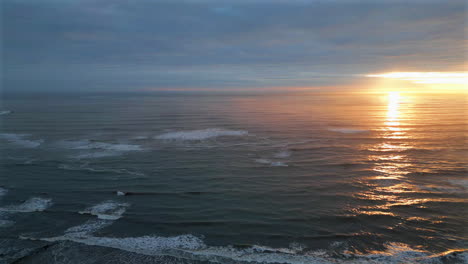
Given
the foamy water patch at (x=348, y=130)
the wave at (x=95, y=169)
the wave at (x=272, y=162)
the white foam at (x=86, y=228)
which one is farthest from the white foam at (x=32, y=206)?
the foamy water patch at (x=348, y=130)

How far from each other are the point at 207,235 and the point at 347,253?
500 cm

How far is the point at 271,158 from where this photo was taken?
23.4 metres

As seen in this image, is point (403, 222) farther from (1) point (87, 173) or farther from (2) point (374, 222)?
(1) point (87, 173)

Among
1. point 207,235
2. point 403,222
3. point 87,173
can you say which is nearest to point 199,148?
point 87,173

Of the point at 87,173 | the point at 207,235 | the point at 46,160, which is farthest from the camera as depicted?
the point at 46,160

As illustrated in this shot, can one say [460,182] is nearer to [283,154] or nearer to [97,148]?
[283,154]

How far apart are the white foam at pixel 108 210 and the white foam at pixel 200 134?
54.3ft

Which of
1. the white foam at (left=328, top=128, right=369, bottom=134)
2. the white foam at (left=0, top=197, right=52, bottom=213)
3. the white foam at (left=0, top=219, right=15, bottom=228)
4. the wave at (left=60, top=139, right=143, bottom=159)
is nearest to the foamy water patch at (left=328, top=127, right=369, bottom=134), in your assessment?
the white foam at (left=328, top=128, right=369, bottom=134)

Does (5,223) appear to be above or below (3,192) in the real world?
below

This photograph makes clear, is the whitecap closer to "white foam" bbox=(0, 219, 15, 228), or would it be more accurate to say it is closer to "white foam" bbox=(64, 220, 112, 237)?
"white foam" bbox=(64, 220, 112, 237)

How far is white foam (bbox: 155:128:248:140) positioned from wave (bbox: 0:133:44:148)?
10.7 m

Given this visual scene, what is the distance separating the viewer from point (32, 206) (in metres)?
14.9

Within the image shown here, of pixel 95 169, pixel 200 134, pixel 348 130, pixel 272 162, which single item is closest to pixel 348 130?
pixel 348 130

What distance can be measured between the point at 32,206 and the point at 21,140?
1992 cm
